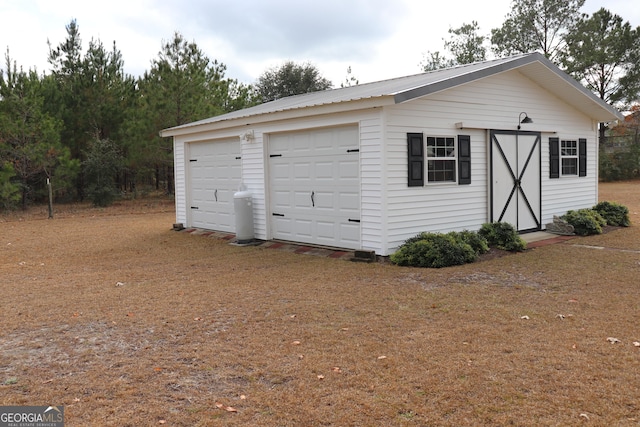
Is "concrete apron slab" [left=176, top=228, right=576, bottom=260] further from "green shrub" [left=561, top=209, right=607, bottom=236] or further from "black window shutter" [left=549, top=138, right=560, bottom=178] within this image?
"black window shutter" [left=549, top=138, right=560, bottom=178]

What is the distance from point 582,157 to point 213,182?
8267 mm

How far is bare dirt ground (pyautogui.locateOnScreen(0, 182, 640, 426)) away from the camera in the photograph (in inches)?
129

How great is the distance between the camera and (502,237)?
9109 millimetres

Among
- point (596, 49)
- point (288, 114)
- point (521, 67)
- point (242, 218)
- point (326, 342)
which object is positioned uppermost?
point (596, 49)

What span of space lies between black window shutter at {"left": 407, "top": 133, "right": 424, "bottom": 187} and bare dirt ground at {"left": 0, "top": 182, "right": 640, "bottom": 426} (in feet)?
4.92

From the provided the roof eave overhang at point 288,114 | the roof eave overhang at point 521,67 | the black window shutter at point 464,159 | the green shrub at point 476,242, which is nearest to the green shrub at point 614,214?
the roof eave overhang at point 521,67

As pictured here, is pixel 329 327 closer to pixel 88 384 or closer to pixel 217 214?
pixel 88 384

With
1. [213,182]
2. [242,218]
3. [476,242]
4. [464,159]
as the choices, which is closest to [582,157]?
[464,159]

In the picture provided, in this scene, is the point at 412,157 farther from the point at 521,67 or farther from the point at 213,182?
the point at 213,182

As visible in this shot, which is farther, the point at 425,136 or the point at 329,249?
the point at 329,249

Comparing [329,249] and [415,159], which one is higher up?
[415,159]

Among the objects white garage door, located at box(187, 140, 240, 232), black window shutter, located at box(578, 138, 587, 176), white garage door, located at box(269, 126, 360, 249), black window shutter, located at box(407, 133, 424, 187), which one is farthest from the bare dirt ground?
black window shutter, located at box(578, 138, 587, 176)

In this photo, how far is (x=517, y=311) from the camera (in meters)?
5.37

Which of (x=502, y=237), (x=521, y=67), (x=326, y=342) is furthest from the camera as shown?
(x=521, y=67)
